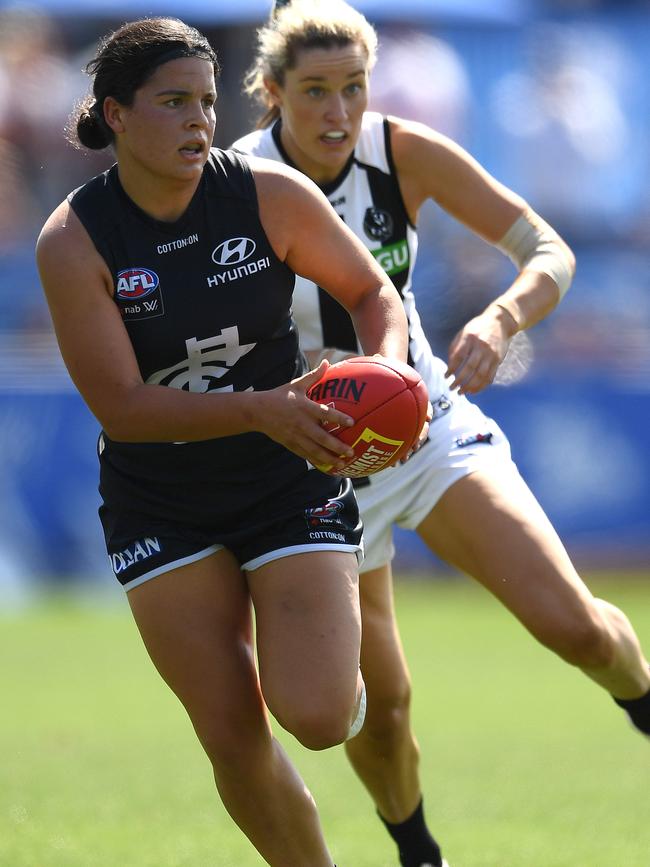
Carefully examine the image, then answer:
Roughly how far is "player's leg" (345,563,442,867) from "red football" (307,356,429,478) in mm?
1079

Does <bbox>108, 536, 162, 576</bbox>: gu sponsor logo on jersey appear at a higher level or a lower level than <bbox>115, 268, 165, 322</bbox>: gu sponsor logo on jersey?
lower

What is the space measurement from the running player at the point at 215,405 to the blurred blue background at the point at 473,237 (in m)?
7.04

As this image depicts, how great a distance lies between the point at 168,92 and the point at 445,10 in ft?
37.0

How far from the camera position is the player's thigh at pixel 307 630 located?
3633 mm

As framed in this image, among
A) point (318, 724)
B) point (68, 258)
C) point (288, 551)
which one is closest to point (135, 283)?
point (68, 258)

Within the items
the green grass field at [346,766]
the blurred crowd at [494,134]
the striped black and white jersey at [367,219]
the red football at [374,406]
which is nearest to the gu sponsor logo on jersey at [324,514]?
the red football at [374,406]

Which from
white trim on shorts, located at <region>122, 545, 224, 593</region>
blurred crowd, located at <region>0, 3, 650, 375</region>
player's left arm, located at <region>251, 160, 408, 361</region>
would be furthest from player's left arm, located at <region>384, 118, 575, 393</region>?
blurred crowd, located at <region>0, 3, 650, 375</region>

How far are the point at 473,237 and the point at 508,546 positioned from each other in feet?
29.8

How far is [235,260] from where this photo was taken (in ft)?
12.5

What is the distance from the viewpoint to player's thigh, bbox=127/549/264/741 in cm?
371

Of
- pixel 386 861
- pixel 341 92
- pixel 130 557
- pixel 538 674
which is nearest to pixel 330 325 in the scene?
pixel 341 92

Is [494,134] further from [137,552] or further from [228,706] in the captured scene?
[228,706]

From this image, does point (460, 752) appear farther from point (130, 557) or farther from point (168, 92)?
point (168, 92)

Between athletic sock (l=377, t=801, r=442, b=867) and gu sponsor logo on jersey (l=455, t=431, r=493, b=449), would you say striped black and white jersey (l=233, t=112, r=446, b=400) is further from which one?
athletic sock (l=377, t=801, r=442, b=867)
